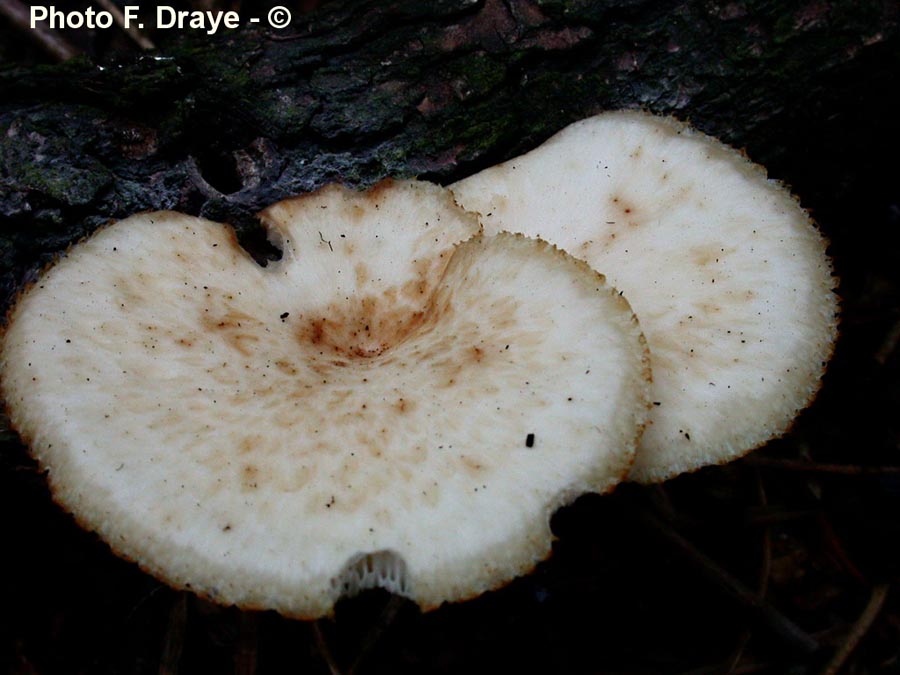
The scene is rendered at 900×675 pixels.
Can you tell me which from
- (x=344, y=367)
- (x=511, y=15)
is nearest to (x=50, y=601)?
(x=344, y=367)

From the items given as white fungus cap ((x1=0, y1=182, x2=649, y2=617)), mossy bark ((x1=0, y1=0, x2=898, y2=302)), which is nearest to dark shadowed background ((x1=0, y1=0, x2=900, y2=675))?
mossy bark ((x1=0, y1=0, x2=898, y2=302))

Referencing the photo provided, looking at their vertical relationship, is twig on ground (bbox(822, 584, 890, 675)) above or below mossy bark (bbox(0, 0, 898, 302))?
below

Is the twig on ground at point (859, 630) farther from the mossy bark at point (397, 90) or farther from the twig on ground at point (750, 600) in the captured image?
the mossy bark at point (397, 90)

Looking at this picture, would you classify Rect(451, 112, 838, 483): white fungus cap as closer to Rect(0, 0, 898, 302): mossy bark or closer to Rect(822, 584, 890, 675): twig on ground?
Rect(0, 0, 898, 302): mossy bark

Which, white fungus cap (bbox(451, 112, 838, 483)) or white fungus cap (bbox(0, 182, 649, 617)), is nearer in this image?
white fungus cap (bbox(0, 182, 649, 617))

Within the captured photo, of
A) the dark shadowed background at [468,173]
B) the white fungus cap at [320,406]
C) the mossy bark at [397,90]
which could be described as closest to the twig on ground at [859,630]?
the dark shadowed background at [468,173]

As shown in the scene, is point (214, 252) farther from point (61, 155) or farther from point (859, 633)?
point (859, 633)
